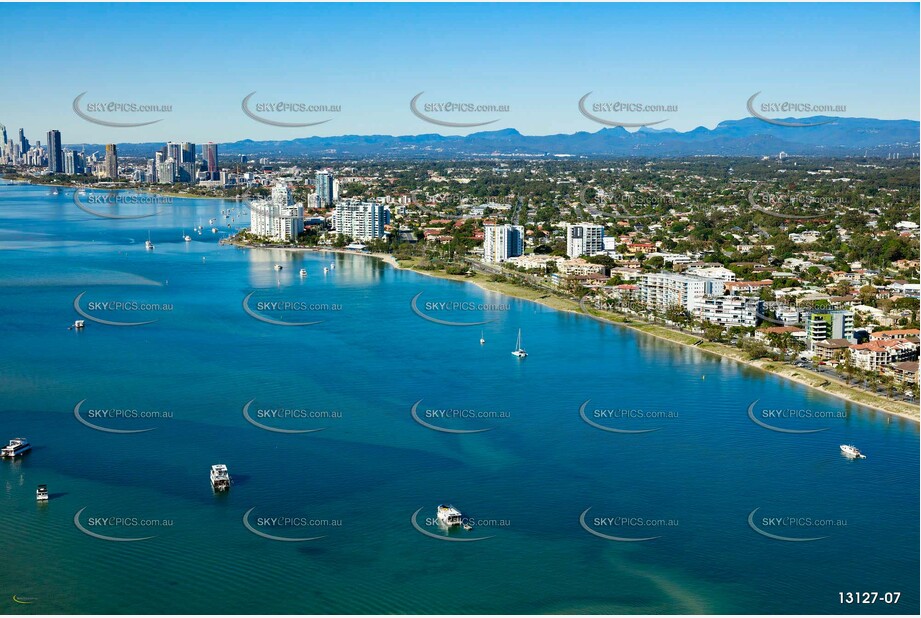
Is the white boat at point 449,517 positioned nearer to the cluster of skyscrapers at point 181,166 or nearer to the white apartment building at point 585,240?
the white apartment building at point 585,240

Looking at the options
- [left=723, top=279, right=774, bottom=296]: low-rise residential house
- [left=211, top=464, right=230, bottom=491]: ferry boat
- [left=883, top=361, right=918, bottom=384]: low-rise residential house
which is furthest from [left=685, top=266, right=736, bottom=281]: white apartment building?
[left=211, top=464, right=230, bottom=491]: ferry boat

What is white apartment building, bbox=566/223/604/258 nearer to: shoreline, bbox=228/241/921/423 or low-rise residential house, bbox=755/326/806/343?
shoreline, bbox=228/241/921/423

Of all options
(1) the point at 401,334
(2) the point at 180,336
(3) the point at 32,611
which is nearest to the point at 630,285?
(1) the point at 401,334

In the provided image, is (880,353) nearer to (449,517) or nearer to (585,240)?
(449,517)

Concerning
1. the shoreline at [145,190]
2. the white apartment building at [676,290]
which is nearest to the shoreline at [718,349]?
the white apartment building at [676,290]

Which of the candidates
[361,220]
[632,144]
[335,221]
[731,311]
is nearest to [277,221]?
[335,221]

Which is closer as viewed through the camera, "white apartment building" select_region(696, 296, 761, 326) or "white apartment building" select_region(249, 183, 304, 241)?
"white apartment building" select_region(696, 296, 761, 326)
